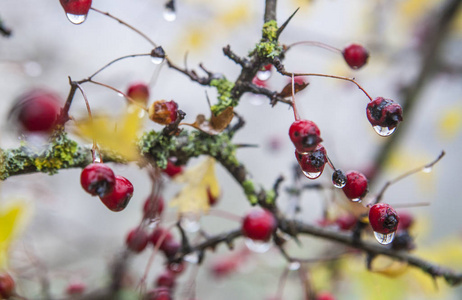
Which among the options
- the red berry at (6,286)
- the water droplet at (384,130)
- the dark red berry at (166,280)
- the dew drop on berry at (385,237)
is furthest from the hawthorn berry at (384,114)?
the red berry at (6,286)

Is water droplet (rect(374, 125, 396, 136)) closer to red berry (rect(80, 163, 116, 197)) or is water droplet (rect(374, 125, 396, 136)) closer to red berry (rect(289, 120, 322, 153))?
red berry (rect(289, 120, 322, 153))

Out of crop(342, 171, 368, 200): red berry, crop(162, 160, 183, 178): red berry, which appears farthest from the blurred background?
crop(342, 171, 368, 200): red berry

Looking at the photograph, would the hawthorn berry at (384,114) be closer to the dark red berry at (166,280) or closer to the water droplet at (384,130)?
the water droplet at (384,130)

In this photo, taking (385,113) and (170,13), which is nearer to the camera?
(385,113)

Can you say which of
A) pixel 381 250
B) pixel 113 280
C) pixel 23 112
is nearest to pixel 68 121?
pixel 23 112

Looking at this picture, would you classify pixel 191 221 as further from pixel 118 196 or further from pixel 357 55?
pixel 357 55

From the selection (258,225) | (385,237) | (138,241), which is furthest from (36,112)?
(385,237)

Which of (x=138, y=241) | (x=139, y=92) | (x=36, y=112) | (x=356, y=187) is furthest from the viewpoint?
(x=139, y=92)
